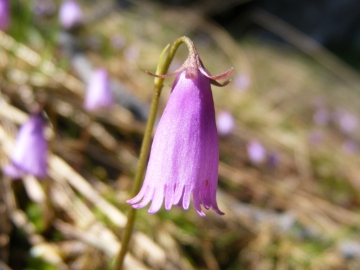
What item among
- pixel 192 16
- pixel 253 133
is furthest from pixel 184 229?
pixel 192 16

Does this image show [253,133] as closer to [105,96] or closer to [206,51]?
[105,96]

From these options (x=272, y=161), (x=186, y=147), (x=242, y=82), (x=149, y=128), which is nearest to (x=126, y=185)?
(x=149, y=128)

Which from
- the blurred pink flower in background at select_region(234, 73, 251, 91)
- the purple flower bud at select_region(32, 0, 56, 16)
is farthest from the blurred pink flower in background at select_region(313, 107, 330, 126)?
the purple flower bud at select_region(32, 0, 56, 16)

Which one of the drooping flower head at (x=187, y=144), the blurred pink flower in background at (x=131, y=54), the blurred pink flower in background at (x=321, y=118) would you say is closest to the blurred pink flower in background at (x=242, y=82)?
the blurred pink flower in background at (x=131, y=54)

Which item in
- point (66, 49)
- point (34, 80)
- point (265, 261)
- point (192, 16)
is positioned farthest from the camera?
point (192, 16)

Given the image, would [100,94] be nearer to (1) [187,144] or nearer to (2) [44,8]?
(1) [187,144]

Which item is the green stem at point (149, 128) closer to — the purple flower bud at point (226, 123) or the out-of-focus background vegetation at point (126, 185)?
the out-of-focus background vegetation at point (126, 185)

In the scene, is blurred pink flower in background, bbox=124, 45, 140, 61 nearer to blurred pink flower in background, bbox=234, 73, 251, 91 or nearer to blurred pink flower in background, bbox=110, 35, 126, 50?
blurred pink flower in background, bbox=110, 35, 126, 50
